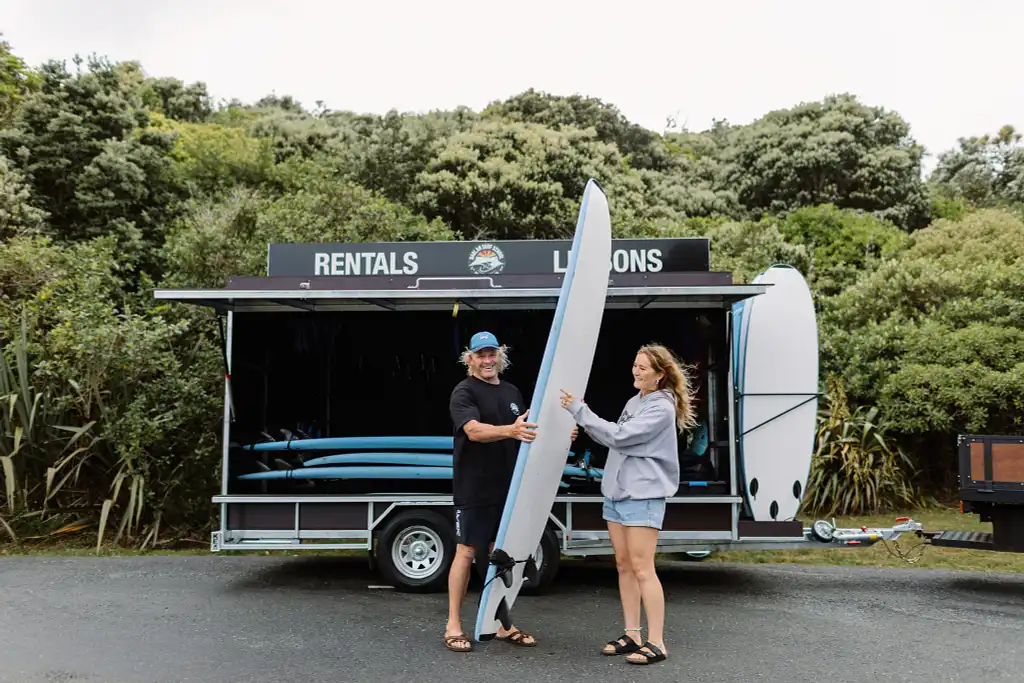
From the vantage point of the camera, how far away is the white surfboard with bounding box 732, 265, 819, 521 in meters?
7.27

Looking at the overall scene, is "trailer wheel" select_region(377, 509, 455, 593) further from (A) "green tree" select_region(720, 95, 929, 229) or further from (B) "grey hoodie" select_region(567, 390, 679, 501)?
(A) "green tree" select_region(720, 95, 929, 229)

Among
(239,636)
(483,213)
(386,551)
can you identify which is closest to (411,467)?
(386,551)

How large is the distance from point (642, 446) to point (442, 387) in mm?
4499

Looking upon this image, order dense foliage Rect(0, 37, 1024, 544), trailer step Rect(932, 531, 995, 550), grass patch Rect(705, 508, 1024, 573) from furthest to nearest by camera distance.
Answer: dense foliage Rect(0, 37, 1024, 544), grass patch Rect(705, 508, 1024, 573), trailer step Rect(932, 531, 995, 550)

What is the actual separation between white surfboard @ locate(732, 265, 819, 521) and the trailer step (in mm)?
1114

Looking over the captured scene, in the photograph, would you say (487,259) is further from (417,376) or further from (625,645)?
(625,645)

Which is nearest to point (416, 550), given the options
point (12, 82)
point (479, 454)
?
point (479, 454)

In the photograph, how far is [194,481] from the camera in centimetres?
Result: 945

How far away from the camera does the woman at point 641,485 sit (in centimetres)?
478

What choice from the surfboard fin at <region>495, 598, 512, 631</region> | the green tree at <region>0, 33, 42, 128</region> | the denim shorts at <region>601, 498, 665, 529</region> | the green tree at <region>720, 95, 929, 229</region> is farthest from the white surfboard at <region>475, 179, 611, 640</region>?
the green tree at <region>720, 95, 929, 229</region>

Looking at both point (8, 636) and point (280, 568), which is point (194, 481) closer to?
point (280, 568)

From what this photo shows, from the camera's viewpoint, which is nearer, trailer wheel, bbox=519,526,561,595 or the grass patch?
trailer wheel, bbox=519,526,561,595

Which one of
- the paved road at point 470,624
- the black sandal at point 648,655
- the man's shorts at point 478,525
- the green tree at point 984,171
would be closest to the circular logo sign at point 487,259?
the paved road at point 470,624

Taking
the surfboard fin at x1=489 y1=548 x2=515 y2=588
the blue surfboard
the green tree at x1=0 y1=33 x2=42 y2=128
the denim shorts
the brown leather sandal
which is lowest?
the brown leather sandal
